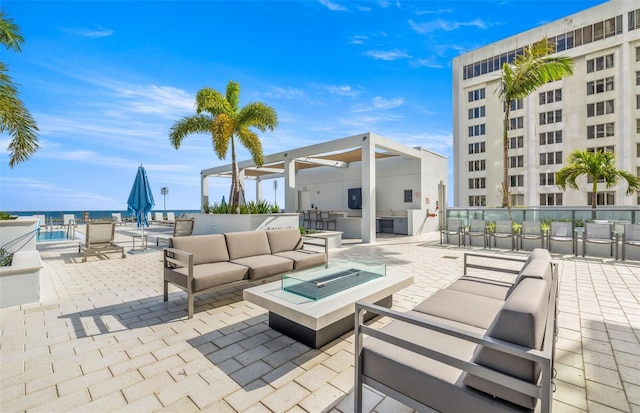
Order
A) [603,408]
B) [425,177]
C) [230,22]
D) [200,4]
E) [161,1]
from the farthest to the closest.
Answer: [425,177] < [230,22] < [200,4] < [161,1] < [603,408]

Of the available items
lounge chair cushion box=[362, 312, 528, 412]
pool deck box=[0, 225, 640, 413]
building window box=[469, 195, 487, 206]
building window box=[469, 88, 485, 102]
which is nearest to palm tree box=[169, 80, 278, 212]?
pool deck box=[0, 225, 640, 413]

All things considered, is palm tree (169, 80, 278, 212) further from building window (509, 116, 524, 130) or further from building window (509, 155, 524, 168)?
building window (509, 116, 524, 130)

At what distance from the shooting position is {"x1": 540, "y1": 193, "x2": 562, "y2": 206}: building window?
24378 mm

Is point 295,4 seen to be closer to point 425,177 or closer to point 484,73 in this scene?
point 425,177

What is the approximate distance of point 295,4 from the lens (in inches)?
342

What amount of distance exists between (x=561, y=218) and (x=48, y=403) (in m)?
11.1

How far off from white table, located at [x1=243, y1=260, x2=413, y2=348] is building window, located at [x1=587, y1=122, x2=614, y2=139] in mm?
29790

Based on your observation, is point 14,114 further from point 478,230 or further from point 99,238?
point 478,230

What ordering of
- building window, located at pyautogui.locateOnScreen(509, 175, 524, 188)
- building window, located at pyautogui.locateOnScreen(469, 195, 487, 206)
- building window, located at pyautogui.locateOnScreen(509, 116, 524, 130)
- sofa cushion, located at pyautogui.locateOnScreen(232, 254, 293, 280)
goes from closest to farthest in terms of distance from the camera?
sofa cushion, located at pyautogui.locateOnScreen(232, 254, 293, 280) → building window, located at pyautogui.locateOnScreen(509, 175, 524, 188) → building window, located at pyautogui.locateOnScreen(509, 116, 524, 130) → building window, located at pyautogui.locateOnScreen(469, 195, 487, 206)

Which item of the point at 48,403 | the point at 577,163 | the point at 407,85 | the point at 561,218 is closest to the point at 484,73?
the point at 407,85

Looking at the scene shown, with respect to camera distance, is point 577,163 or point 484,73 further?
point 484,73

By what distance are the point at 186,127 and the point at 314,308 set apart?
391 inches

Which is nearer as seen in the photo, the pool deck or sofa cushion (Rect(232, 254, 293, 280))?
the pool deck

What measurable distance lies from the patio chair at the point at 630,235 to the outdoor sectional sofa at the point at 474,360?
7240mm
